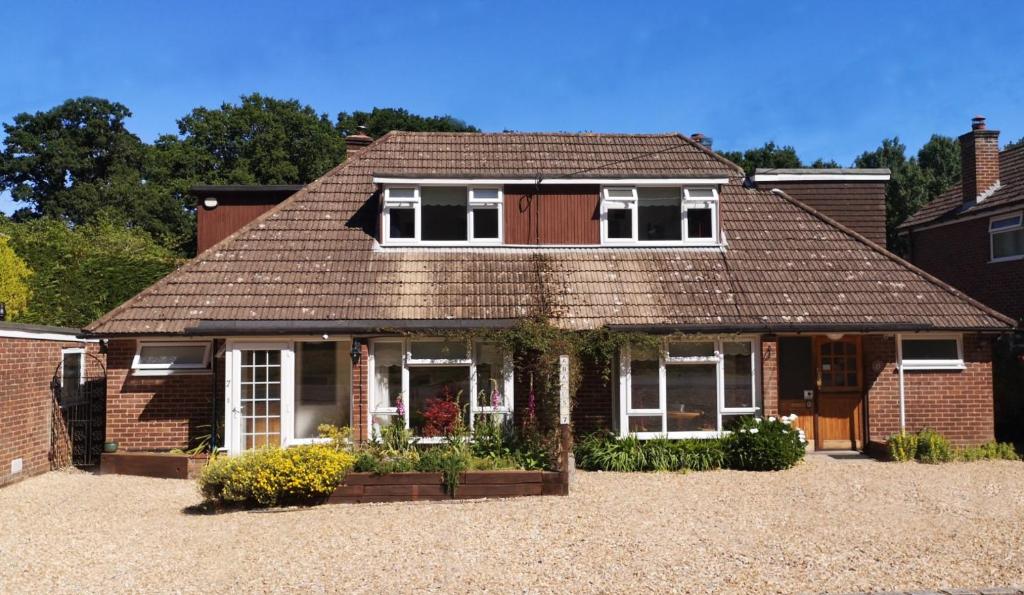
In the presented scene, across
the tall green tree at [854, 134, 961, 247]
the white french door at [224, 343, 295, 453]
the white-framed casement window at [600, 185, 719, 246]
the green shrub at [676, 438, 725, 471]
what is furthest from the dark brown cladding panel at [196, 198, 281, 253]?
the tall green tree at [854, 134, 961, 247]

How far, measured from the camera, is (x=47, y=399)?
14.1 m

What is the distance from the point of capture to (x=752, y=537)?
9.03 meters

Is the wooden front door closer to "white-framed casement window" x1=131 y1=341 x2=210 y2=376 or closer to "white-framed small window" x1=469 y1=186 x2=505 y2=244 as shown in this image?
"white-framed small window" x1=469 y1=186 x2=505 y2=244

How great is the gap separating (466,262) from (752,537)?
28.1 ft

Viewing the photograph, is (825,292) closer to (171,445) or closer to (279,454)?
(279,454)

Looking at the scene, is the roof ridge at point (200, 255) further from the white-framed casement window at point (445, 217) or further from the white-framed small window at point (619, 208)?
the white-framed small window at point (619, 208)

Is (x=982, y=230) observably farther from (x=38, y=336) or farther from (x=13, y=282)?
(x=13, y=282)

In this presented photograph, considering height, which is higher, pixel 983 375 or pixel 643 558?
pixel 983 375

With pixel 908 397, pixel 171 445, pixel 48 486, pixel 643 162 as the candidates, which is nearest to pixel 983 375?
pixel 908 397

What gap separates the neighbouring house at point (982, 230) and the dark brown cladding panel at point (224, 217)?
17.8m

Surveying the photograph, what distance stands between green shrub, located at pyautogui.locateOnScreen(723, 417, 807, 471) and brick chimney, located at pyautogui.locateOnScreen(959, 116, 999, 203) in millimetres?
12520

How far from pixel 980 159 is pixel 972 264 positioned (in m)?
3.02

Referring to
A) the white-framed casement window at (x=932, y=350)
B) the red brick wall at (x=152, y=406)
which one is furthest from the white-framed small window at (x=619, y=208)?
the red brick wall at (x=152, y=406)

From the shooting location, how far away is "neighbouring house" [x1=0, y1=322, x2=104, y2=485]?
41.7 ft
